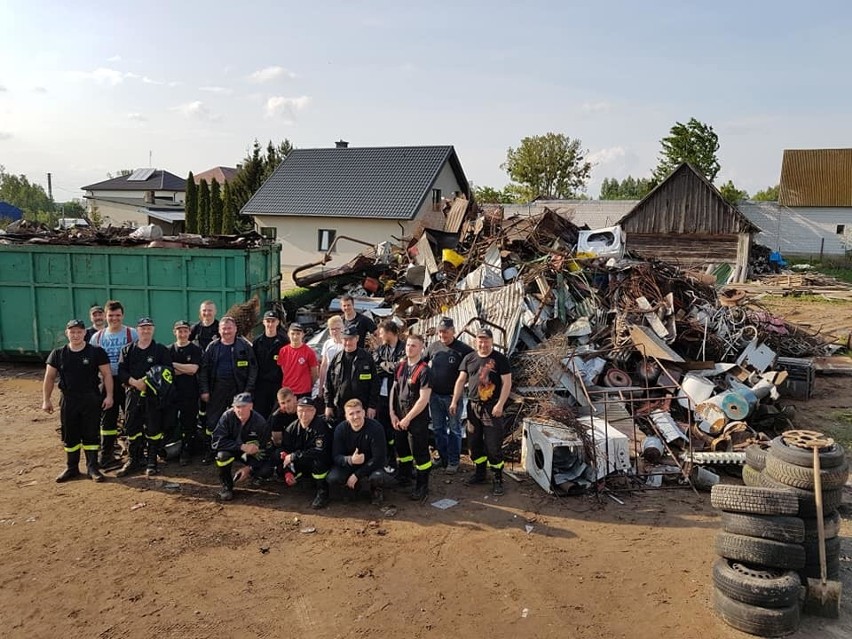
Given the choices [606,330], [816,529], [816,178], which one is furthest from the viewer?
[816,178]

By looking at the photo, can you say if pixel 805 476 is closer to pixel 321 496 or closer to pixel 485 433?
pixel 485 433

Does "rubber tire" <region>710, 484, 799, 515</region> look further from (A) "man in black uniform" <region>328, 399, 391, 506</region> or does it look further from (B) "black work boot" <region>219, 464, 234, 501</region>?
(B) "black work boot" <region>219, 464, 234, 501</region>

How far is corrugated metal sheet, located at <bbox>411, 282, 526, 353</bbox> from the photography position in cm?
857

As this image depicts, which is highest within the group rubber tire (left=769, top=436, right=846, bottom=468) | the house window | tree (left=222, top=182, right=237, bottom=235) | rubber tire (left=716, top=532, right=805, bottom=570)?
tree (left=222, top=182, right=237, bottom=235)

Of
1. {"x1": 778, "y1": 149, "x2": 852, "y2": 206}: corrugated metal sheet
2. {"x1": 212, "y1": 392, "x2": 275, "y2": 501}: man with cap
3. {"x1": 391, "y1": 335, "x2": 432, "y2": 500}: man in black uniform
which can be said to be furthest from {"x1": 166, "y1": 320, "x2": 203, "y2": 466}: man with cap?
{"x1": 778, "y1": 149, "x2": 852, "y2": 206}: corrugated metal sheet

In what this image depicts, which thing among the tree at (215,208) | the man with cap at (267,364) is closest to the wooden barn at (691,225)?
the tree at (215,208)

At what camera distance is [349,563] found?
4.93 m

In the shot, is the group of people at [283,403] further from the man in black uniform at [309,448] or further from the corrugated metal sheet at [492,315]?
the corrugated metal sheet at [492,315]

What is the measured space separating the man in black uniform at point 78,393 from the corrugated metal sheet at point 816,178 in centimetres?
4050

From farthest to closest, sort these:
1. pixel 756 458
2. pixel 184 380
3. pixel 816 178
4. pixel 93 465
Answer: pixel 816 178, pixel 184 380, pixel 93 465, pixel 756 458

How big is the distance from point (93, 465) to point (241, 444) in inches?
68.1

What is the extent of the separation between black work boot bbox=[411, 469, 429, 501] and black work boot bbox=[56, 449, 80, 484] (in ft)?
11.4

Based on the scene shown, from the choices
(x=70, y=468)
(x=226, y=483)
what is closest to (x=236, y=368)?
(x=226, y=483)

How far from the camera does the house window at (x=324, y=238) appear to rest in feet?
90.4
